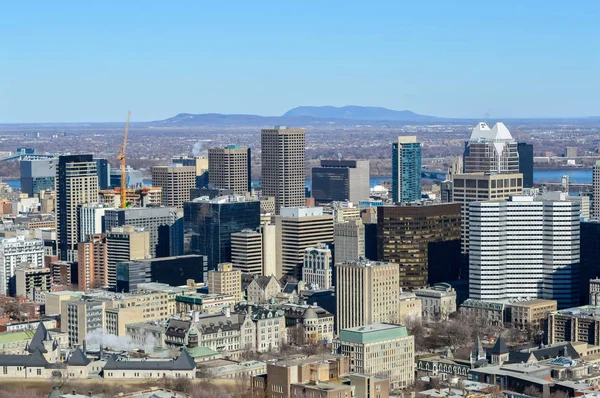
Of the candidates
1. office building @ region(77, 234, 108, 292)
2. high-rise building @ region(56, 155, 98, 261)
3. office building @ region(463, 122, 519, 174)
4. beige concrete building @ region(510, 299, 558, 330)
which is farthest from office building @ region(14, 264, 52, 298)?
beige concrete building @ region(510, 299, 558, 330)

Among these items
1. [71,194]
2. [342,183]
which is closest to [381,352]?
[71,194]

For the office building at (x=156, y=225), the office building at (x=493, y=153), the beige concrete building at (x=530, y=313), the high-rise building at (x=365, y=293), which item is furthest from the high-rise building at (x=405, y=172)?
the high-rise building at (x=365, y=293)

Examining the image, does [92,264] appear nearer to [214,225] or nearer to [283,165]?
[214,225]

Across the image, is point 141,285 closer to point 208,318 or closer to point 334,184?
Result: point 208,318

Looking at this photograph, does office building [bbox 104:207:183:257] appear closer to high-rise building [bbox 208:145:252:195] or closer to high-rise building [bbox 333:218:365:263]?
high-rise building [bbox 333:218:365:263]

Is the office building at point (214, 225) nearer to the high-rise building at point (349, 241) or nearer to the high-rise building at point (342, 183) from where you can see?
the high-rise building at point (349, 241)
